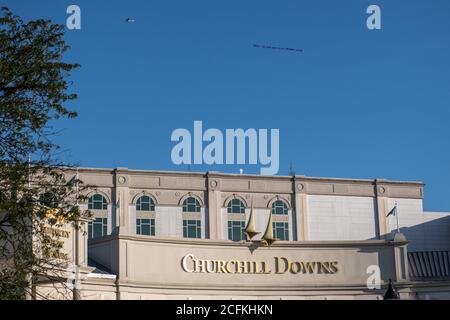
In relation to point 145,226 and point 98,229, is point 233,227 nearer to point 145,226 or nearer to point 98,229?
point 145,226

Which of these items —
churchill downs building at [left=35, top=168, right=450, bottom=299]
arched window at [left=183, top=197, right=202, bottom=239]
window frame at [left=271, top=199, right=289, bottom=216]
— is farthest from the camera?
window frame at [left=271, top=199, right=289, bottom=216]

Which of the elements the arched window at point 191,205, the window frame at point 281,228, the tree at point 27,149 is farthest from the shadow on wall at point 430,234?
the tree at point 27,149

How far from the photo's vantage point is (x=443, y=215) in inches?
2766

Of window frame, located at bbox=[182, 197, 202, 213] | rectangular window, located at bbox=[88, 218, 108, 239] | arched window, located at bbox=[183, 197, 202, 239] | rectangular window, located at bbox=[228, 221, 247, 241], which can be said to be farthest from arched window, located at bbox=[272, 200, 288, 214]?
rectangular window, located at bbox=[88, 218, 108, 239]

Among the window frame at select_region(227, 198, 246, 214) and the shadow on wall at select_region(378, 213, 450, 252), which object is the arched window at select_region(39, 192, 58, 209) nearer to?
the window frame at select_region(227, 198, 246, 214)

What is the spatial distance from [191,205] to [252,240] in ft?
57.7

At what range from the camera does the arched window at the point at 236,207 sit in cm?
6569

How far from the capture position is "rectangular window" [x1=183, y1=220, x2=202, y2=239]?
64062 mm

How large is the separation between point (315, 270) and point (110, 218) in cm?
1942

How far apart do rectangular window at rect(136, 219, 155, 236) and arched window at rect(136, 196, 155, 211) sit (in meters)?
0.88

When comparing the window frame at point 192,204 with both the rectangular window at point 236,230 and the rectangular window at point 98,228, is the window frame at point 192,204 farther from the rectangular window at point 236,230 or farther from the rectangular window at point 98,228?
the rectangular window at point 98,228

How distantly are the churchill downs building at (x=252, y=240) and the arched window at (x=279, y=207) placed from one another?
0.25 feet
